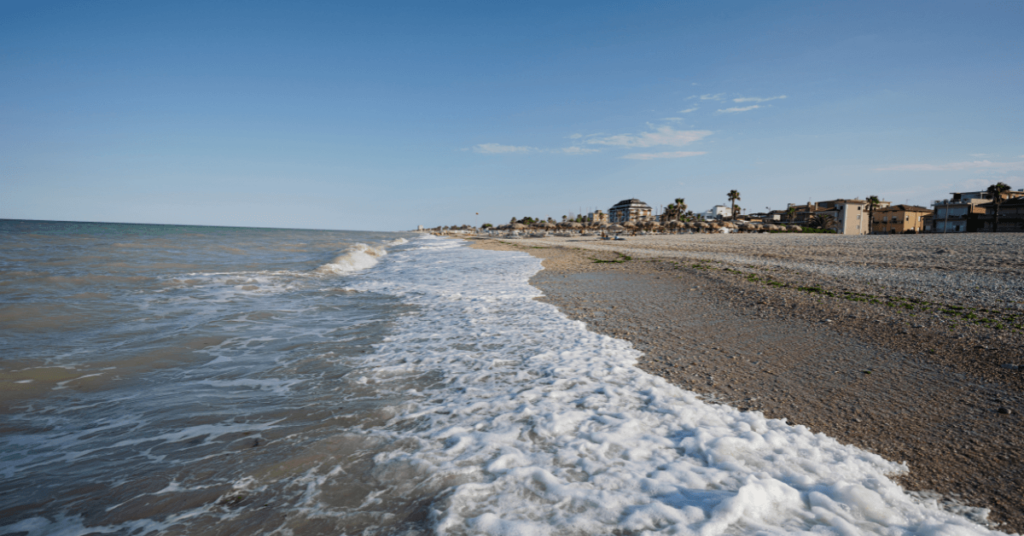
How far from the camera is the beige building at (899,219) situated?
219 ft

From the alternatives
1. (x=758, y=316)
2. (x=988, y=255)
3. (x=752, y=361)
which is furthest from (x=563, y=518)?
(x=988, y=255)

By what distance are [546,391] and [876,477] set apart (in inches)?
113

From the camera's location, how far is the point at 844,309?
8055 mm

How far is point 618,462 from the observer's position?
10.9 ft

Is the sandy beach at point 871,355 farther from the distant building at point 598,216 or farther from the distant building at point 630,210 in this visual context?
the distant building at point 598,216

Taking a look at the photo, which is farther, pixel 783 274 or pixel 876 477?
pixel 783 274

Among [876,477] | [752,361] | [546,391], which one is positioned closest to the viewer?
[876,477]

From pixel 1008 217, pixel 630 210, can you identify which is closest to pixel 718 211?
pixel 630 210

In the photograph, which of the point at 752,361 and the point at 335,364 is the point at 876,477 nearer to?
the point at 752,361

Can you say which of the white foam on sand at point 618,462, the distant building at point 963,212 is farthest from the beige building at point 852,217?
the white foam on sand at point 618,462

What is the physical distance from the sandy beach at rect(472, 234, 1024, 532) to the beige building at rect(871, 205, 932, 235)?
239ft

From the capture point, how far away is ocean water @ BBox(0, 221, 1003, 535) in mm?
2715

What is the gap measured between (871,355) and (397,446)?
20.3 ft

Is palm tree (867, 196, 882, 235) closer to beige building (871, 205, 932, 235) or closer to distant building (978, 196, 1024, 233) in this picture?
beige building (871, 205, 932, 235)
